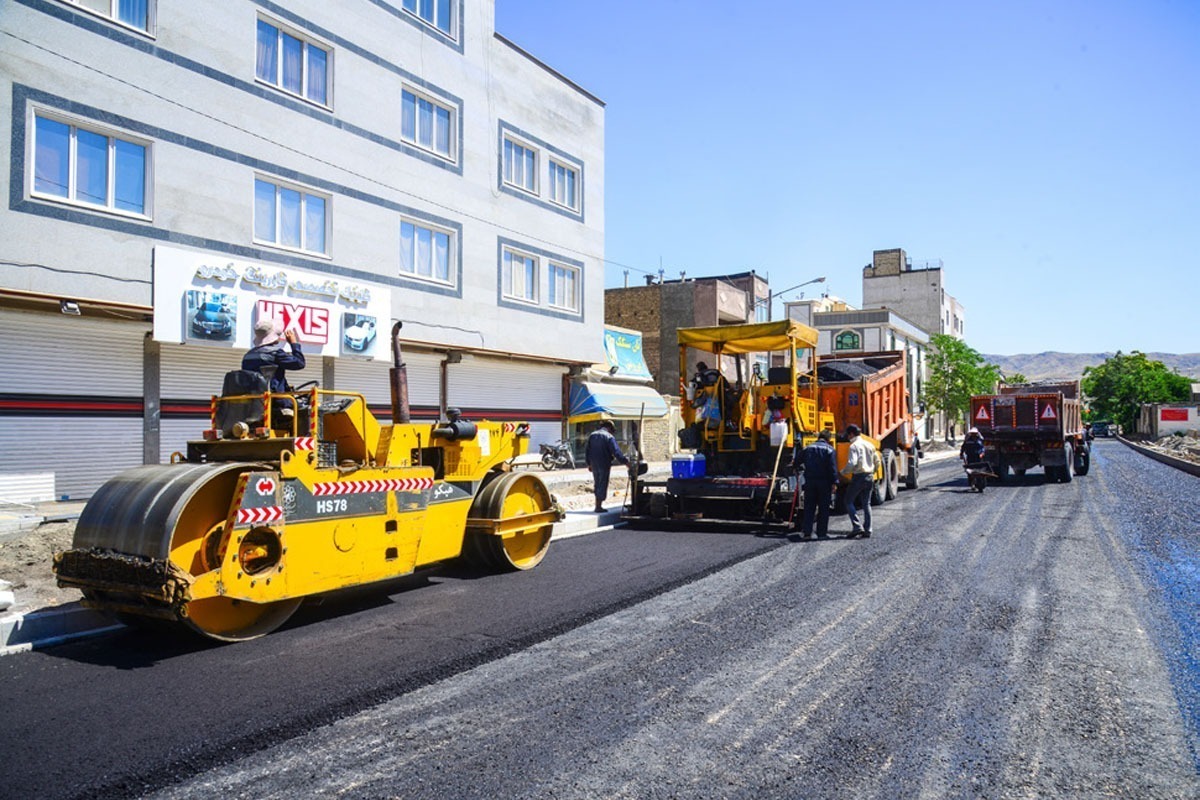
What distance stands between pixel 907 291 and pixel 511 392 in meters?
60.2

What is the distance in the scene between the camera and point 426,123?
19.0 metres

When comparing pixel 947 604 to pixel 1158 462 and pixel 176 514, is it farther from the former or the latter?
pixel 1158 462

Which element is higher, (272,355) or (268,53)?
(268,53)

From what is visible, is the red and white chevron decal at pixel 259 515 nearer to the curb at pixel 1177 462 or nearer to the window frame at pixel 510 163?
the window frame at pixel 510 163

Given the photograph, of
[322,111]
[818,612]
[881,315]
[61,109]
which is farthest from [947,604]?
[881,315]

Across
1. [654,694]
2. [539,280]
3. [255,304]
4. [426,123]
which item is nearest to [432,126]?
[426,123]

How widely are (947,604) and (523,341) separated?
50.8 ft

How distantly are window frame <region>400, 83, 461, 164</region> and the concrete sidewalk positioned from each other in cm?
803

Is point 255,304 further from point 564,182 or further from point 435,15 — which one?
point 564,182

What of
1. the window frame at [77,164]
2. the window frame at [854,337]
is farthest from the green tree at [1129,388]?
the window frame at [77,164]

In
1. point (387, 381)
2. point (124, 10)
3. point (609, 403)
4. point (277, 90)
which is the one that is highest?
point (124, 10)

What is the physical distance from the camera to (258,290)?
14727 mm

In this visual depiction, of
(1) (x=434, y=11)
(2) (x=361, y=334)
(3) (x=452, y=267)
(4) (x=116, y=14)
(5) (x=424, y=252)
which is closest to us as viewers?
(4) (x=116, y=14)

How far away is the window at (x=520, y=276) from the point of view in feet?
69.5
